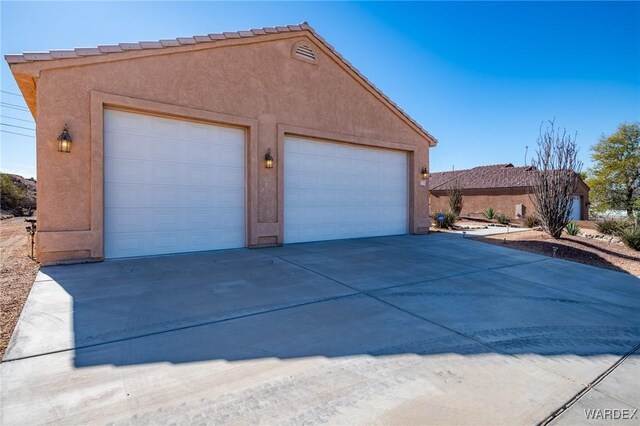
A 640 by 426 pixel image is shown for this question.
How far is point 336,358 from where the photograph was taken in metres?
2.74

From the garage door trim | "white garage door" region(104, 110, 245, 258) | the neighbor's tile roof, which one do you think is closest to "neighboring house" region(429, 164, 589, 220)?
the neighbor's tile roof

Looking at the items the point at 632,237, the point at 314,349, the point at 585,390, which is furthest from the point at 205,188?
the point at 632,237

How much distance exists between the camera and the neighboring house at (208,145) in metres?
6.14

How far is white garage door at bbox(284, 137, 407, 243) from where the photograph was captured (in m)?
9.24

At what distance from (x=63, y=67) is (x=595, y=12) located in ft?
45.3

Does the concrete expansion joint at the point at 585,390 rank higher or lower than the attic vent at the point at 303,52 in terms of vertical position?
lower

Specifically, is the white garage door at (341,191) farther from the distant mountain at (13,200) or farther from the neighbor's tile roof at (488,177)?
the distant mountain at (13,200)

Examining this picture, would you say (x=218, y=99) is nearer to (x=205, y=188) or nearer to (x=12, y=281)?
(x=205, y=188)

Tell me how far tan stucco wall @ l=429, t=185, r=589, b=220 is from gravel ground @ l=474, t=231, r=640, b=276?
49.2ft

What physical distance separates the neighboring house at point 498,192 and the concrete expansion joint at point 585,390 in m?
24.0

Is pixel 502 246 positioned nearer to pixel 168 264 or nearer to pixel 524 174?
pixel 168 264

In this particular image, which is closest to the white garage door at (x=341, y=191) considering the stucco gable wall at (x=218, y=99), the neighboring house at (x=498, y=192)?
the stucco gable wall at (x=218, y=99)

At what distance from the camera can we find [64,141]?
599 cm

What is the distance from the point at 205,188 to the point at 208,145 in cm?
Result: 105
